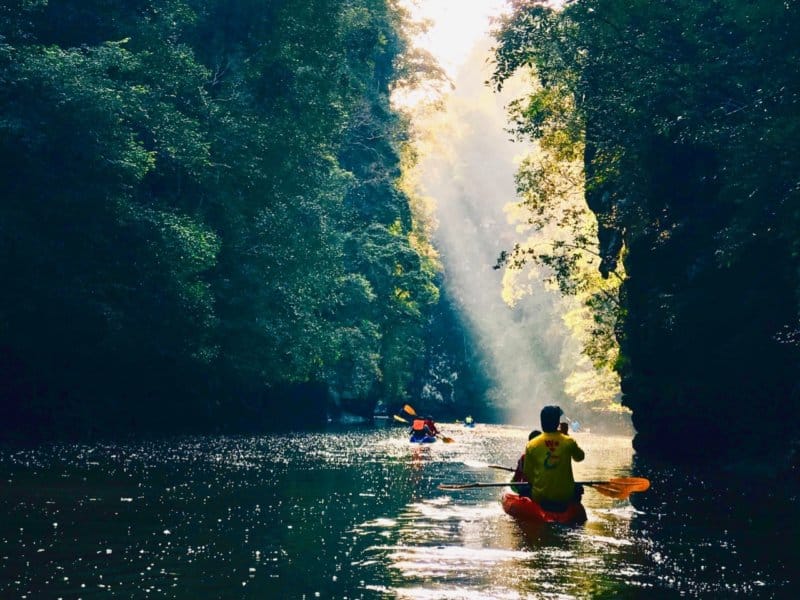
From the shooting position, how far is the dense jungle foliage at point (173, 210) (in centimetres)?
2366

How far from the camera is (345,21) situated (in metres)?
40.8

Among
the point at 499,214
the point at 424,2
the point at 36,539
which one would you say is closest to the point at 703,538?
the point at 36,539

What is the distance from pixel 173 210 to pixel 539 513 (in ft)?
64.2

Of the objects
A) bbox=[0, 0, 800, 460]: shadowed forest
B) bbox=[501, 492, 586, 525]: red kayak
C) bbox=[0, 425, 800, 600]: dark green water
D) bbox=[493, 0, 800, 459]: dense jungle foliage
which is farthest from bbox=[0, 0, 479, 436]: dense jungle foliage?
bbox=[501, 492, 586, 525]: red kayak

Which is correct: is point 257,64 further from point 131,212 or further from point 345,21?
point 131,212

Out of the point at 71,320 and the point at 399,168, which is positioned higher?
the point at 399,168

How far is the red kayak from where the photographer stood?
13242mm

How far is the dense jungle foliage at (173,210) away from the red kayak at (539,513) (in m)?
14.9

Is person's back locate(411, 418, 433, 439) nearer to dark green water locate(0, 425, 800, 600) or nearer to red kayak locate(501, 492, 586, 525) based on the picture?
dark green water locate(0, 425, 800, 600)

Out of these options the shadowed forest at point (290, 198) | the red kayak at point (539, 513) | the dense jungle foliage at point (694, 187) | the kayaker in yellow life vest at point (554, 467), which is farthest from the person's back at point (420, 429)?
the kayaker in yellow life vest at point (554, 467)

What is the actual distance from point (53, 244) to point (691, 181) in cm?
1684

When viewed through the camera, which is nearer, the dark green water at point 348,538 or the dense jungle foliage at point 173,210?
the dark green water at point 348,538

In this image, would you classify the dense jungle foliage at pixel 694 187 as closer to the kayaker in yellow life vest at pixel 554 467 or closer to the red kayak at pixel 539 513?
the kayaker in yellow life vest at pixel 554 467

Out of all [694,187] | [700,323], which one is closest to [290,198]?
[694,187]
